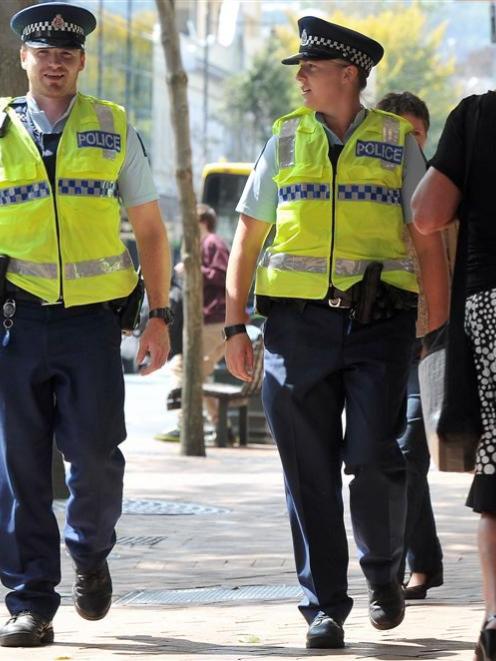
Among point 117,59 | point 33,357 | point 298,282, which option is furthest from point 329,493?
point 117,59

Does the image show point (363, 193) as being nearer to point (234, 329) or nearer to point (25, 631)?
point (234, 329)

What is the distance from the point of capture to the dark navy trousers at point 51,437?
607 cm

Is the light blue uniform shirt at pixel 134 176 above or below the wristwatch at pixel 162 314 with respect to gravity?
above

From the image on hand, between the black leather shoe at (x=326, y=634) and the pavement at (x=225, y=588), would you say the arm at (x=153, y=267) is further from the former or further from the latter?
the black leather shoe at (x=326, y=634)

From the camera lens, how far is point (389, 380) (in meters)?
6.00

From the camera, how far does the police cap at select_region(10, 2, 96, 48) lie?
6.20 meters

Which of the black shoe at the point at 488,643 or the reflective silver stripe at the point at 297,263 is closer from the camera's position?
the black shoe at the point at 488,643

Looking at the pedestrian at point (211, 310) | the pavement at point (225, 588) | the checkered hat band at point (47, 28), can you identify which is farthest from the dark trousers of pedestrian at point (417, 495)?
the pedestrian at point (211, 310)

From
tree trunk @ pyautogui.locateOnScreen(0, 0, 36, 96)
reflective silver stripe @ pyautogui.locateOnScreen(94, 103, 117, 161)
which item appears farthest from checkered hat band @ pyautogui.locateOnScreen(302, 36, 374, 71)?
tree trunk @ pyautogui.locateOnScreen(0, 0, 36, 96)

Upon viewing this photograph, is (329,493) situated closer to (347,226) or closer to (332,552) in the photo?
(332,552)

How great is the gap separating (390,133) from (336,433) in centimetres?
105

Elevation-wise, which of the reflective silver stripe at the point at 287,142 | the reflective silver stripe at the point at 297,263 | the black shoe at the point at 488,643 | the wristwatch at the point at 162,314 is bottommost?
the black shoe at the point at 488,643

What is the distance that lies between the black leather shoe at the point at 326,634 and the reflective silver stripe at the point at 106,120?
1.75 m

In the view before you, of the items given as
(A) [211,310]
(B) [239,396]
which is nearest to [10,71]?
(B) [239,396]
